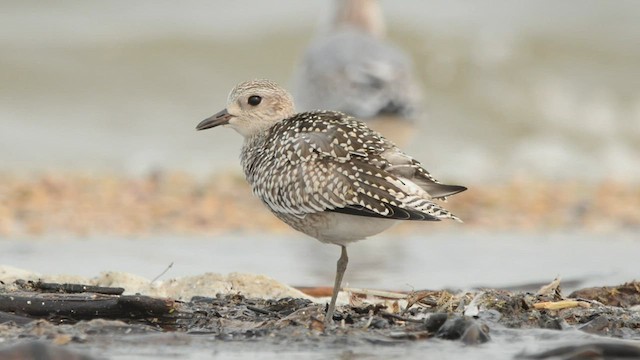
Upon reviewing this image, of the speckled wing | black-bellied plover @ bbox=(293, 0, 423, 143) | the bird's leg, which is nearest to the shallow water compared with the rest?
the bird's leg

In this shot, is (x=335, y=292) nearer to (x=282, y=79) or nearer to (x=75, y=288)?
(x=75, y=288)

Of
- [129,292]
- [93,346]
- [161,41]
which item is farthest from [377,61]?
[93,346]

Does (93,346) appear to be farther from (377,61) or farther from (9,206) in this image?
(377,61)

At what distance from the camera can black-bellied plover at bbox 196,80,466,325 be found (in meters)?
6.04

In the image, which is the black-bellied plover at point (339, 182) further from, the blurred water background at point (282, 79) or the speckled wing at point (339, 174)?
the blurred water background at point (282, 79)

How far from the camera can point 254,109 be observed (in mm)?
7121

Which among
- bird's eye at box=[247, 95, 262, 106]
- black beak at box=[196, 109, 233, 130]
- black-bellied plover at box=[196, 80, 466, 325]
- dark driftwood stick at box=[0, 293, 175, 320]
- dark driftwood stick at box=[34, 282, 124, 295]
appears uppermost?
bird's eye at box=[247, 95, 262, 106]

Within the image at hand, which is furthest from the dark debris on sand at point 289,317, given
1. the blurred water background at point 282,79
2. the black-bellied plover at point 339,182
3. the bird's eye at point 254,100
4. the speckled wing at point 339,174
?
the blurred water background at point 282,79

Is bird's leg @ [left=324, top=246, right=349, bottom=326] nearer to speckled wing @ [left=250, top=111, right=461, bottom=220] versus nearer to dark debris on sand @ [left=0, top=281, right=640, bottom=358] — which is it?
dark debris on sand @ [left=0, top=281, right=640, bottom=358]

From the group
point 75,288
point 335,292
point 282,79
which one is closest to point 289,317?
point 335,292

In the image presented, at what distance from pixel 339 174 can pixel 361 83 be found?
283 inches

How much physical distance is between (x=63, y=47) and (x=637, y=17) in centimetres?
872

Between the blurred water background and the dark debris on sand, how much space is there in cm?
780

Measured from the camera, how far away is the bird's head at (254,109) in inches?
280
